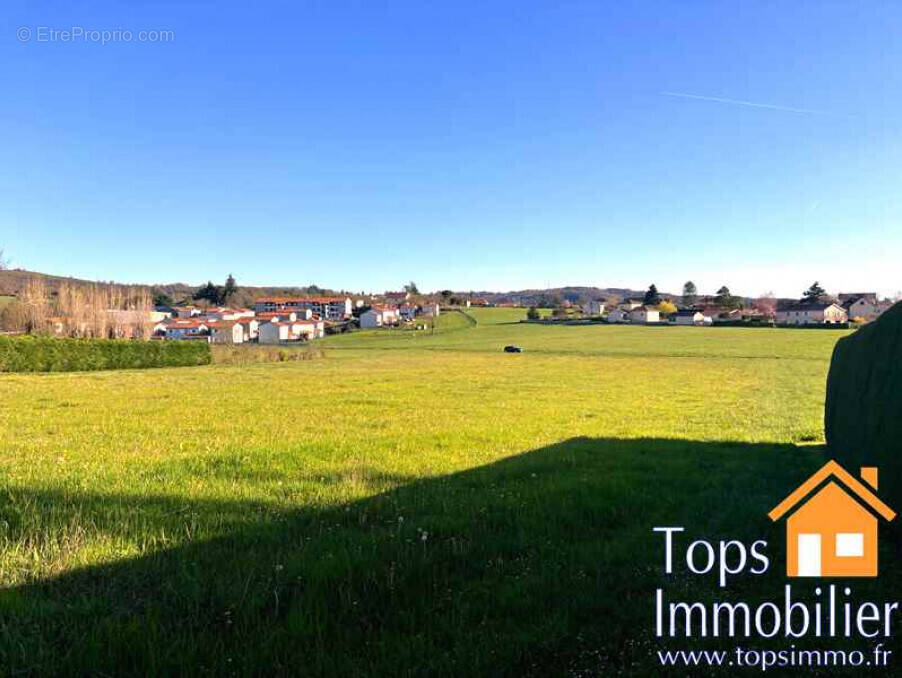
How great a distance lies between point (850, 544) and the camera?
14.6 ft

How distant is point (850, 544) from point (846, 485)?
44.0 inches

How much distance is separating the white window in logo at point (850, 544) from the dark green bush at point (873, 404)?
50cm

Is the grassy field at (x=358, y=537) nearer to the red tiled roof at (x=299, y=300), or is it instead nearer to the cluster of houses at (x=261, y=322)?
the cluster of houses at (x=261, y=322)

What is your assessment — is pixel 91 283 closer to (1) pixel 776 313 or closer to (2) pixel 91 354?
(2) pixel 91 354

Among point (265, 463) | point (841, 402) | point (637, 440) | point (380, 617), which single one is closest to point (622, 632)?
point (380, 617)

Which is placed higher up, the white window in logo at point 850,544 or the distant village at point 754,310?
the distant village at point 754,310

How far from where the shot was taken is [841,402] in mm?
6719

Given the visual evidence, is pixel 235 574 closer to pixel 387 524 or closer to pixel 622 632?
pixel 387 524

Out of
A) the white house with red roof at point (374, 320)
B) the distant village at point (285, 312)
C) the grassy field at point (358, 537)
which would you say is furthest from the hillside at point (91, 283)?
the grassy field at point (358, 537)

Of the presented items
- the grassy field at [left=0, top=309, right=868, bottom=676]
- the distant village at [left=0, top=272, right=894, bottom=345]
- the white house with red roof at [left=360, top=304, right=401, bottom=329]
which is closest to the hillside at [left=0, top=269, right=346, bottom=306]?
the distant village at [left=0, top=272, right=894, bottom=345]

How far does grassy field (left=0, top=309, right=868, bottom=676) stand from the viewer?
9.97ft

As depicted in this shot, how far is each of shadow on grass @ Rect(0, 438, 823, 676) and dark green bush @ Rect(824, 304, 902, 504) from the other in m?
1.05

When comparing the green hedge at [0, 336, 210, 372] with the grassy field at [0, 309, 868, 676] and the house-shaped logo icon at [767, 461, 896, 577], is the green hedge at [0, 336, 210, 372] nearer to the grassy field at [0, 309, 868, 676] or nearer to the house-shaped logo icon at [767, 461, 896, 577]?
the grassy field at [0, 309, 868, 676]

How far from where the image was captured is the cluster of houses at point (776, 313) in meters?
116
